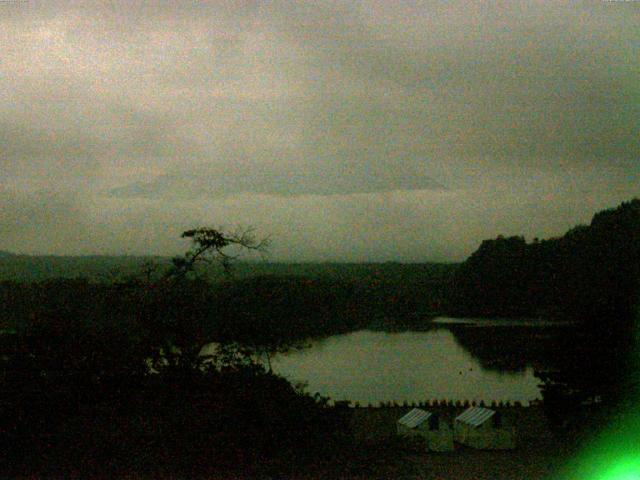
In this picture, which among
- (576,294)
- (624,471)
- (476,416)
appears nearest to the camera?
(624,471)

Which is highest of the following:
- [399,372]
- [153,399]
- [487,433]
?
[153,399]

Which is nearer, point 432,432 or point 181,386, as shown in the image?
point 181,386

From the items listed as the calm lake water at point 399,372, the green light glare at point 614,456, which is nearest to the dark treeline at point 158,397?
the green light glare at point 614,456

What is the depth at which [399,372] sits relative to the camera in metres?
33.7

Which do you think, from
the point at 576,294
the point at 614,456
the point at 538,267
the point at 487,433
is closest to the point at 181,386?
the point at 487,433

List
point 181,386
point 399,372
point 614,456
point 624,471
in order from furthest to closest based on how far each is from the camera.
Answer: point 399,372 → point 181,386 → point 614,456 → point 624,471

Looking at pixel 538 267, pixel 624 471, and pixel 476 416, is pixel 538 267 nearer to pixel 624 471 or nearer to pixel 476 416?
pixel 476 416

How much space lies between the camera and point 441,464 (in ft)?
43.7

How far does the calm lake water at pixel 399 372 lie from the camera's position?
27203mm

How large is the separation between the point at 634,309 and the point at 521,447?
4402 mm

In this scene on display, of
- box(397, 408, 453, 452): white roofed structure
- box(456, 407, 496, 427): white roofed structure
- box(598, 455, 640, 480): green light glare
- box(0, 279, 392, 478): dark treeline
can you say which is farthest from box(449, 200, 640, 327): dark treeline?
box(0, 279, 392, 478): dark treeline

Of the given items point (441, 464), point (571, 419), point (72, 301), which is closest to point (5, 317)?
point (72, 301)

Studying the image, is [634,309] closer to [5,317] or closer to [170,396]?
[170,396]

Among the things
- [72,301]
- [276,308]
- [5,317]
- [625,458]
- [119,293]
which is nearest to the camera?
[625,458]
